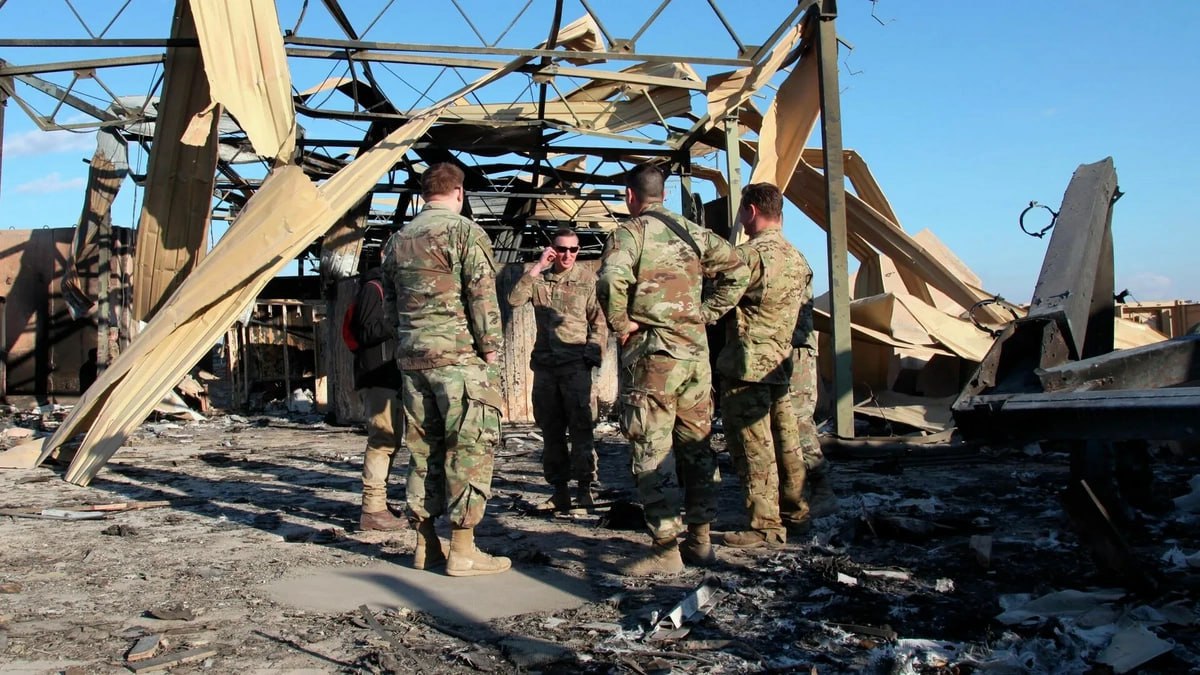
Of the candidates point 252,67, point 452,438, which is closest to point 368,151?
point 252,67

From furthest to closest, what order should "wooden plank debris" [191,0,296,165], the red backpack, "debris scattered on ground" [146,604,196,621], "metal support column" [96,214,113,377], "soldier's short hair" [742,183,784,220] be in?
"metal support column" [96,214,113,377] → "wooden plank debris" [191,0,296,165] → the red backpack → "soldier's short hair" [742,183,784,220] → "debris scattered on ground" [146,604,196,621]

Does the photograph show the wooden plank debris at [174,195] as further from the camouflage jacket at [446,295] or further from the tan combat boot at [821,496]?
the tan combat boot at [821,496]

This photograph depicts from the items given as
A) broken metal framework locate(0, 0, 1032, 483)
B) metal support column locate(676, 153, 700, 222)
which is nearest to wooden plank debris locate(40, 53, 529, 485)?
broken metal framework locate(0, 0, 1032, 483)

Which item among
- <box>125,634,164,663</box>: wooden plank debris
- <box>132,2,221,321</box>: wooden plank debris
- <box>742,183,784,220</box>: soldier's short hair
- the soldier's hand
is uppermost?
<box>132,2,221,321</box>: wooden plank debris

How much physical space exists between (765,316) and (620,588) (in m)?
1.75

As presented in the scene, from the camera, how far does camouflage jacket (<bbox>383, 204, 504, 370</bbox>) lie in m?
4.84

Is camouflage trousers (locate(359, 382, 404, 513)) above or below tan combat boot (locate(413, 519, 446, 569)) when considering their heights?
above

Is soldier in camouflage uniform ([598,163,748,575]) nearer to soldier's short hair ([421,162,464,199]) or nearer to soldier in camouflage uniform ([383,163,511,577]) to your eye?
soldier in camouflage uniform ([383,163,511,577])

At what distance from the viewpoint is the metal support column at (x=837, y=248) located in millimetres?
8141

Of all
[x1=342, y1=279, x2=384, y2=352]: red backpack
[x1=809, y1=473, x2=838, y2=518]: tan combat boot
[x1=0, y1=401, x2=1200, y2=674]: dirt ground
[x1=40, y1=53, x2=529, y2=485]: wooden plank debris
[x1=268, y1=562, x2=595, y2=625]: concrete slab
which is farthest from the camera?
[x1=40, y1=53, x2=529, y2=485]: wooden plank debris

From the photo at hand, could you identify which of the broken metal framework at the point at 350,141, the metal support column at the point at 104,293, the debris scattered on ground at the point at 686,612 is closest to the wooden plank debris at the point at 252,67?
the broken metal framework at the point at 350,141

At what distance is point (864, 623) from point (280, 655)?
2.28 metres

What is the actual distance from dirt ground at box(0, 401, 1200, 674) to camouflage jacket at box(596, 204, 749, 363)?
3.81 ft

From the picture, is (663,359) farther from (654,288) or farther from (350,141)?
(350,141)
